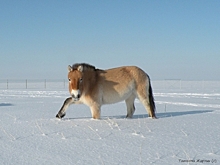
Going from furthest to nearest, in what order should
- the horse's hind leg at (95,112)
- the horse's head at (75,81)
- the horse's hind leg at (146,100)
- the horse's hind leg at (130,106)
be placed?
the horse's hind leg at (130,106), the horse's hind leg at (146,100), the horse's hind leg at (95,112), the horse's head at (75,81)

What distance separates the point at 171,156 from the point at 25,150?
79.4 inches

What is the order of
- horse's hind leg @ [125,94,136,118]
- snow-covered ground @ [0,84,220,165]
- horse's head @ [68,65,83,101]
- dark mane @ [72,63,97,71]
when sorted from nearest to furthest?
snow-covered ground @ [0,84,220,165] < horse's head @ [68,65,83,101] < dark mane @ [72,63,97,71] < horse's hind leg @ [125,94,136,118]

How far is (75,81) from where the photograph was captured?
21.7ft

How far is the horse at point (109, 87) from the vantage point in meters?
7.05

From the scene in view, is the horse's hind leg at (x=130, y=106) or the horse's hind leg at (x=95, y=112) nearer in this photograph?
the horse's hind leg at (x=95, y=112)

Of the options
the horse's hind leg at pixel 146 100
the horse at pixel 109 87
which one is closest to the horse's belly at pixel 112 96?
the horse at pixel 109 87

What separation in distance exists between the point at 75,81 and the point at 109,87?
3.99 feet

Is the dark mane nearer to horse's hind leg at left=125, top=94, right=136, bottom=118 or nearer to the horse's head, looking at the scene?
the horse's head

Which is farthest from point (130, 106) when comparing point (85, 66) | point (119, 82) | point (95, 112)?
point (85, 66)

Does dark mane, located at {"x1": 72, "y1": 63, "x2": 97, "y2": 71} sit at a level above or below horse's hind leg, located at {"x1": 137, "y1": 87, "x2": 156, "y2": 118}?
above

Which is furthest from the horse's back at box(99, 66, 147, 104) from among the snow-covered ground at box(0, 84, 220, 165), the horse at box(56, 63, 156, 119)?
the snow-covered ground at box(0, 84, 220, 165)

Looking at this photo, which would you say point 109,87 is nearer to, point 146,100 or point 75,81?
point 146,100

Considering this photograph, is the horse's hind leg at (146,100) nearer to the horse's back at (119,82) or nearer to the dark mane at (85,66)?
the horse's back at (119,82)

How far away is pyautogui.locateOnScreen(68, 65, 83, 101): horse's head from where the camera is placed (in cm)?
649
